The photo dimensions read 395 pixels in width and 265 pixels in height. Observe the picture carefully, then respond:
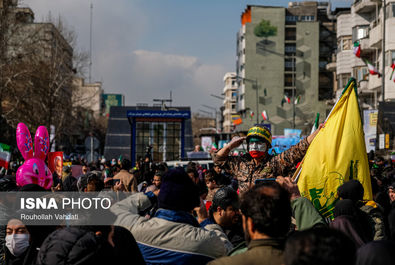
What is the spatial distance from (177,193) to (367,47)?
136ft

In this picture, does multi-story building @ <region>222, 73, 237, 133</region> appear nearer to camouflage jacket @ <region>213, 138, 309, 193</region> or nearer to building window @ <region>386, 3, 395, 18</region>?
building window @ <region>386, 3, 395, 18</region>

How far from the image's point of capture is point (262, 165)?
5609 millimetres

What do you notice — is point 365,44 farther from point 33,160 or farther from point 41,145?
point 33,160

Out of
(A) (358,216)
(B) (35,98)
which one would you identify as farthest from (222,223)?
(B) (35,98)

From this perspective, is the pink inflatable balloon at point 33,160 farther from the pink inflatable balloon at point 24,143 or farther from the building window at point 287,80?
the building window at point 287,80

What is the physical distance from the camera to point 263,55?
7662 centimetres

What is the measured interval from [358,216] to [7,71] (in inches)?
1052

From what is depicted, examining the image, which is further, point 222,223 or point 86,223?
point 222,223

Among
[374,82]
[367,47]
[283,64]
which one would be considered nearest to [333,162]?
[374,82]

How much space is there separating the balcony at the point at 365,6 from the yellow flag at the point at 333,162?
129ft

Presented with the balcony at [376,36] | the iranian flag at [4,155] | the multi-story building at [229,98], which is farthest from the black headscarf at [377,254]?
the multi-story building at [229,98]

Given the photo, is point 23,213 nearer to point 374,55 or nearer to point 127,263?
point 127,263

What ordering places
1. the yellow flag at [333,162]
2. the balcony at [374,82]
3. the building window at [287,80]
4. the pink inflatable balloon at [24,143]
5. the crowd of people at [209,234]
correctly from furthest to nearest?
the building window at [287,80], the balcony at [374,82], the pink inflatable balloon at [24,143], the yellow flag at [333,162], the crowd of people at [209,234]

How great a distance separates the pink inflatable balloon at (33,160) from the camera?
7336 mm
